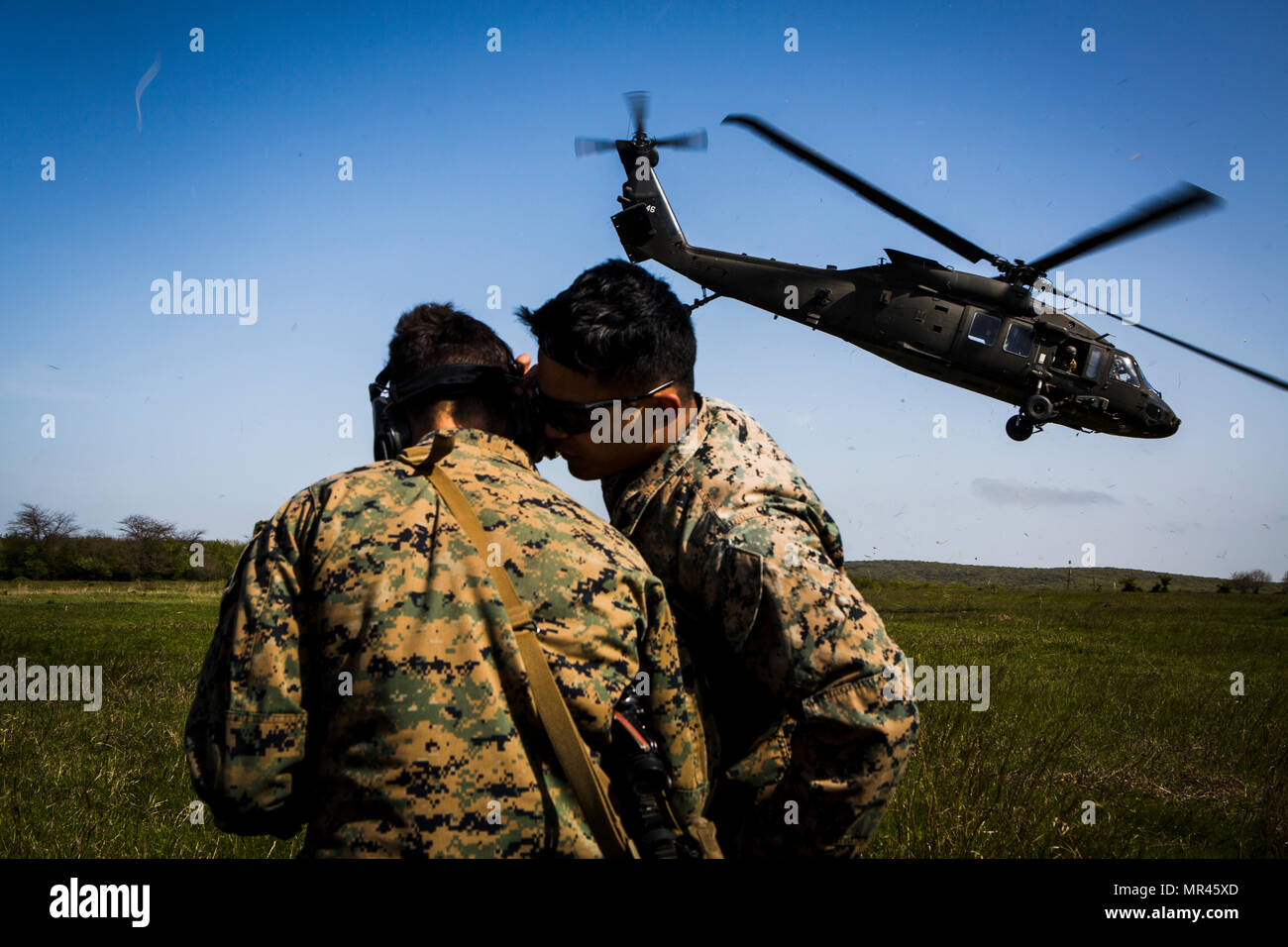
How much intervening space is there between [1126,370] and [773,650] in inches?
669

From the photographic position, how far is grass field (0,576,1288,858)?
4.64m

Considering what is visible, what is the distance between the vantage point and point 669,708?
2.13 meters

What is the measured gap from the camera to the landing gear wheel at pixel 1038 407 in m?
16.1

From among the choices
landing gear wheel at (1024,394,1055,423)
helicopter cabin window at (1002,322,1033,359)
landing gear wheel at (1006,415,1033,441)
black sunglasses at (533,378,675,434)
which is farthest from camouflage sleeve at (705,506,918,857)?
landing gear wheel at (1006,415,1033,441)

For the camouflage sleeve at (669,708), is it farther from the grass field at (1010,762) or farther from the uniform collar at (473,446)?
the grass field at (1010,762)

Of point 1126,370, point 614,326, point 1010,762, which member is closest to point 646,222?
point 1126,370

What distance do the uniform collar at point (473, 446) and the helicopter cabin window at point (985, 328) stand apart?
49.3ft

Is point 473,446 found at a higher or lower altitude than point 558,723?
higher

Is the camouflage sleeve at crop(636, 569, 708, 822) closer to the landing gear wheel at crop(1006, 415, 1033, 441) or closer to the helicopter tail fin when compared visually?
the landing gear wheel at crop(1006, 415, 1033, 441)

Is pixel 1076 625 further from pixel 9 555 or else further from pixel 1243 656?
pixel 9 555

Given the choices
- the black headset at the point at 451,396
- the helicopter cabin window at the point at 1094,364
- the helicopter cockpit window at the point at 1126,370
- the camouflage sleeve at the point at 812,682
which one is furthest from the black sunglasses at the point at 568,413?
the helicopter cockpit window at the point at 1126,370

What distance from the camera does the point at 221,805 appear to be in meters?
1.80

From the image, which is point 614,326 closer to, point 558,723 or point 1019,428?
point 558,723

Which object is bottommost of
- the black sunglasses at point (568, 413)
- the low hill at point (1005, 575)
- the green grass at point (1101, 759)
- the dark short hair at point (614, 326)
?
the low hill at point (1005, 575)
